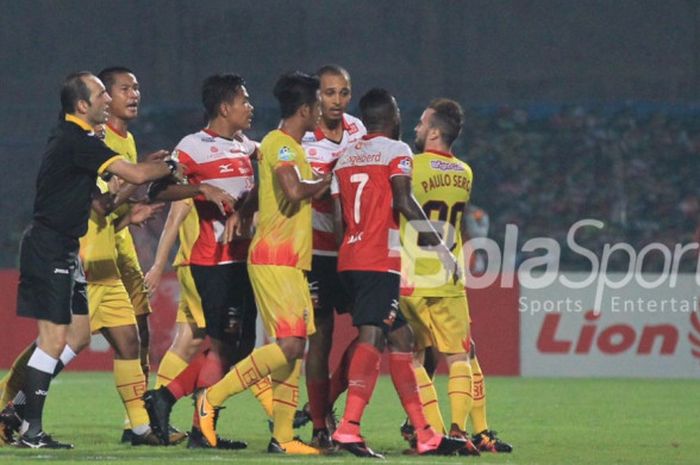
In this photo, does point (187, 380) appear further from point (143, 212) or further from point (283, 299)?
point (283, 299)

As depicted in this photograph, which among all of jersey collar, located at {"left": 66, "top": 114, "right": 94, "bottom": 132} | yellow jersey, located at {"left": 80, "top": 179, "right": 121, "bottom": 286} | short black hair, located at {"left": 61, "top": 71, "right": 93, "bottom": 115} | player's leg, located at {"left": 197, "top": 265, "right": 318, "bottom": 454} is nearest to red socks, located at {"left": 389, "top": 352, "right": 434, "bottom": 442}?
player's leg, located at {"left": 197, "top": 265, "right": 318, "bottom": 454}

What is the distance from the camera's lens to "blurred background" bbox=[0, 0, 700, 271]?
67.8 ft

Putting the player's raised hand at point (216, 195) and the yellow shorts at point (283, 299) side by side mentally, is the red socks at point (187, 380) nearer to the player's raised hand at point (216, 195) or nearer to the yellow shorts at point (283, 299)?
the yellow shorts at point (283, 299)

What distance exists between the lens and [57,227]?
8414 millimetres

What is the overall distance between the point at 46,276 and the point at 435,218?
2.23 metres

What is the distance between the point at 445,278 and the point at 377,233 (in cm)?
64

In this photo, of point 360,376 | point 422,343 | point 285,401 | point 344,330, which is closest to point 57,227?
point 285,401

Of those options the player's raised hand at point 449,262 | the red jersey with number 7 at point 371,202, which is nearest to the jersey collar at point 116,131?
the red jersey with number 7 at point 371,202

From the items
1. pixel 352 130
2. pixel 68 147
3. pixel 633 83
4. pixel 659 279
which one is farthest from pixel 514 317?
pixel 68 147

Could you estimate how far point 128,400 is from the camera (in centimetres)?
918

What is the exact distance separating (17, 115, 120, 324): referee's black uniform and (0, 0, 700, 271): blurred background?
11.9 metres

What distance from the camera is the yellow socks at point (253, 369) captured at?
827 cm

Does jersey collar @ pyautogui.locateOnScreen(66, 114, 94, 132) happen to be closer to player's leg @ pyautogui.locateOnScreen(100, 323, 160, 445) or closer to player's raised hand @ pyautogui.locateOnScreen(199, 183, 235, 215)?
→ player's raised hand @ pyautogui.locateOnScreen(199, 183, 235, 215)

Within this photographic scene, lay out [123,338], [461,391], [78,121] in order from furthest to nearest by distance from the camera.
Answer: [123,338] → [461,391] → [78,121]
